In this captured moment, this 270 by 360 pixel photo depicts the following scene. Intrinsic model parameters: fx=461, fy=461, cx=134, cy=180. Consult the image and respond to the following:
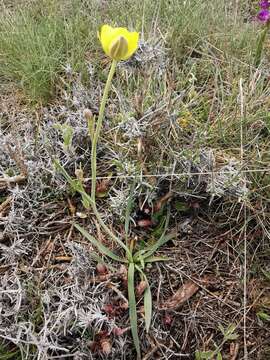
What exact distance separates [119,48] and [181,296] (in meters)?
0.66

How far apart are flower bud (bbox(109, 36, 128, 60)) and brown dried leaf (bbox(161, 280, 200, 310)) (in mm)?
636

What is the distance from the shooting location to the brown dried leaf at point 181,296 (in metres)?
1.21

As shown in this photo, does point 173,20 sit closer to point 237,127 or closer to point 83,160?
point 237,127

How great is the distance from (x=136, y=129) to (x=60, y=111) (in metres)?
0.31

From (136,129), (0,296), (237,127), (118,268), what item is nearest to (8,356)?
(0,296)

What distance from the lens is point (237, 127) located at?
1.46 m

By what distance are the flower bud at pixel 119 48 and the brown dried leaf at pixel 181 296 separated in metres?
0.64

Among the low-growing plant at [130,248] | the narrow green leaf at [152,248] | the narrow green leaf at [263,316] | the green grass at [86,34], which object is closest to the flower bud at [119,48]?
the low-growing plant at [130,248]

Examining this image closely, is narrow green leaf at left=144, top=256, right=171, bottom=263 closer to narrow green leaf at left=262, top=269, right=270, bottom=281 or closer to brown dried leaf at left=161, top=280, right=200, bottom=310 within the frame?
brown dried leaf at left=161, top=280, right=200, bottom=310

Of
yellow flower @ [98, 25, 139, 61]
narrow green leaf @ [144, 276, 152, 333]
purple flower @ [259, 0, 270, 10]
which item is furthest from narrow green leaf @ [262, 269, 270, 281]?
purple flower @ [259, 0, 270, 10]

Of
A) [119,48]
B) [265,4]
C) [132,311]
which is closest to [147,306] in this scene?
[132,311]

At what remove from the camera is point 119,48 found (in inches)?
37.9

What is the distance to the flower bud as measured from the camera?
0.95 meters

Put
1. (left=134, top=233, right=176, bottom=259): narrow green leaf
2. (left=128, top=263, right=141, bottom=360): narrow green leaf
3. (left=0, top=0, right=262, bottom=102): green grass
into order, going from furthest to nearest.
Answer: (left=0, top=0, right=262, bottom=102): green grass < (left=134, top=233, right=176, bottom=259): narrow green leaf < (left=128, top=263, right=141, bottom=360): narrow green leaf
